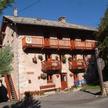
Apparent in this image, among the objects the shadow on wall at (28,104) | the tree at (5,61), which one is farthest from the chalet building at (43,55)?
the tree at (5,61)

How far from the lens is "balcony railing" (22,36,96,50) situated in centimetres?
3703

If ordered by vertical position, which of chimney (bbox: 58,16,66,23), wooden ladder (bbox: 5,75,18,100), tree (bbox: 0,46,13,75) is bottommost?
wooden ladder (bbox: 5,75,18,100)

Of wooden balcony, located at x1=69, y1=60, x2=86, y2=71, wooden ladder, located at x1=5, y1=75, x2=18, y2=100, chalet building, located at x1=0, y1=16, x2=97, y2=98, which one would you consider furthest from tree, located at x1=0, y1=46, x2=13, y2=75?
wooden balcony, located at x1=69, y1=60, x2=86, y2=71

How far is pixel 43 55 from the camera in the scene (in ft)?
128

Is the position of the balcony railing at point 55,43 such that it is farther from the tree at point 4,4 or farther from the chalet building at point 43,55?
the tree at point 4,4

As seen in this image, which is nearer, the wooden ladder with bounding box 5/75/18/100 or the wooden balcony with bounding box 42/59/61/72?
the wooden balcony with bounding box 42/59/61/72

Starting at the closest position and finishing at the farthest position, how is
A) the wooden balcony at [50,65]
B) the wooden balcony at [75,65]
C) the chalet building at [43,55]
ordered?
the chalet building at [43,55]
the wooden balcony at [50,65]
the wooden balcony at [75,65]

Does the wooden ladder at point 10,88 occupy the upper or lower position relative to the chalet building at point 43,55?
lower

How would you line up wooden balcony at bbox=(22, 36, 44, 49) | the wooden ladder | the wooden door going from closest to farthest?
wooden balcony at bbox=(22, 36, 44, 49), the wooden ladder, the wooden door

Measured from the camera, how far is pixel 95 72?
44812 millimetres

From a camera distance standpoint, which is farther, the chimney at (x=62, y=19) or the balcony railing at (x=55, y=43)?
the chimney at (x=62, y=19)

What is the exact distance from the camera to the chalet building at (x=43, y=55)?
37.6 meters

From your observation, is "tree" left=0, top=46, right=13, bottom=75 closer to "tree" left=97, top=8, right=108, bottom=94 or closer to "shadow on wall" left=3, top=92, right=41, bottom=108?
"shadow on wall" left=3, top=92, right=41, bottom=108

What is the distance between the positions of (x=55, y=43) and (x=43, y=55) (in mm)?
2028
